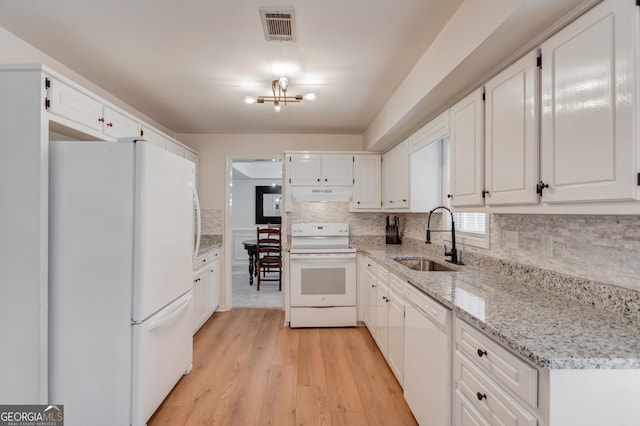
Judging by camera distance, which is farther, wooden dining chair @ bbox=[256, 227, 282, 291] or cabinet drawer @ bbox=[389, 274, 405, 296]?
wooden dining chair @ bbox=[256, 227, 282, 291]

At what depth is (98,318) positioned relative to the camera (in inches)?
67.3

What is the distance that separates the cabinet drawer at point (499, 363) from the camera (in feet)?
3.04

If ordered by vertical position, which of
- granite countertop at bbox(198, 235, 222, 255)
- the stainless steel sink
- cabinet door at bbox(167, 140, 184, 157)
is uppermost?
cabinet door at bbox(167, 140, 184, 157)

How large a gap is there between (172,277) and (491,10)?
2.40 meters

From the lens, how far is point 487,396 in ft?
3.72

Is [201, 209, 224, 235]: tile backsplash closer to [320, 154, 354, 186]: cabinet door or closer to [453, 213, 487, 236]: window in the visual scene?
[320, 154, 354, 186]: cabinet door

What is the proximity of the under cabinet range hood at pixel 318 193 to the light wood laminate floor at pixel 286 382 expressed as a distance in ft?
5.32

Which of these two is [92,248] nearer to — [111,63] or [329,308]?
[111,63]

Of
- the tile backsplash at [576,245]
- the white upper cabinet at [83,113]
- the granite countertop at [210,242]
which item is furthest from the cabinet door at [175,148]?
the tile backsplash at [576,245]

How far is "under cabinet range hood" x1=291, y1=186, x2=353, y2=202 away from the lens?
3811 millimetres

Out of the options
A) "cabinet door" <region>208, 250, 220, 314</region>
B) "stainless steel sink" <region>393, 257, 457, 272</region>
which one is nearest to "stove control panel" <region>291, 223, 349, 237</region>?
"cabinet door" <region>208, 250, 220, 314</region>

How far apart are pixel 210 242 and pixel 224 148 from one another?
134cm

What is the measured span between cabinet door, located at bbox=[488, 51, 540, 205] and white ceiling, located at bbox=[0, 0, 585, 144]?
0.48 ft

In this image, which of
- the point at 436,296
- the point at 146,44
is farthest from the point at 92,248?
the point at 436,296
